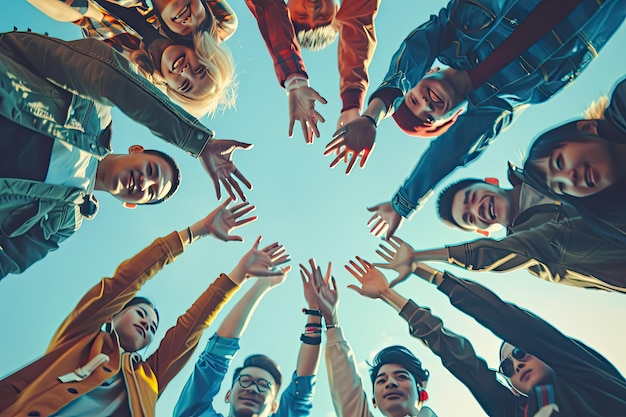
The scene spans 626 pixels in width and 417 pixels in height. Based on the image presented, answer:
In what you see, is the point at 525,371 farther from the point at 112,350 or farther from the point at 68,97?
the point at 68,97

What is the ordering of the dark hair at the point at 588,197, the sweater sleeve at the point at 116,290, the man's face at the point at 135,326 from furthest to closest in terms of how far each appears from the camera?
1. the man's face at the point at 135,326
2. the sweater sleeve at the point at 116,290
3. the dark hair at the point at 588,197

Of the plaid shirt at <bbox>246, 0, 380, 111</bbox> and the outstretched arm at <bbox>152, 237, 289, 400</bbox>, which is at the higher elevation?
the plaid shirt at <bbox>246, 0, 380, 111</bbox>

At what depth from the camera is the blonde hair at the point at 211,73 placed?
5.04 metres

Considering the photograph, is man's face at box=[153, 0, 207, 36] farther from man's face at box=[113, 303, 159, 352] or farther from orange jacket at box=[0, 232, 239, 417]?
man's face at box=[113, 303, 159, 352]

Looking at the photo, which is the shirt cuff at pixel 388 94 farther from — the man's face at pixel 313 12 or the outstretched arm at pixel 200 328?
the outstretched arm at pixel 200 328

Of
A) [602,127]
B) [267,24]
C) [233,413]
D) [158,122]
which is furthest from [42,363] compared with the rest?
[602,127]

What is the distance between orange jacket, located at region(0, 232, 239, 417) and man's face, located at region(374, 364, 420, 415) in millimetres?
1979

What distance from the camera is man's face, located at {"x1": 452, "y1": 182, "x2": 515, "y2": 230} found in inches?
203

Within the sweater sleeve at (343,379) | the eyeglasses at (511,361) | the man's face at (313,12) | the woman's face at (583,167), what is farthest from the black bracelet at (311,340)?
the man's face at (313,12)

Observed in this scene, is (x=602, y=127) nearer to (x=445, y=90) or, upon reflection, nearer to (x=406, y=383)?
(x=445, y=90)

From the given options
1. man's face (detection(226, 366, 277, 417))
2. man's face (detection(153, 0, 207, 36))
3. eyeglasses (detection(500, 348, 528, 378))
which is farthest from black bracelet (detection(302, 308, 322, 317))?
man's face (detection(153, 0, 207, 36))

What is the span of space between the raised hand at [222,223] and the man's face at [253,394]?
5.21 ft

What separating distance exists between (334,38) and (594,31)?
2952mm

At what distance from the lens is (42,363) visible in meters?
4.34
